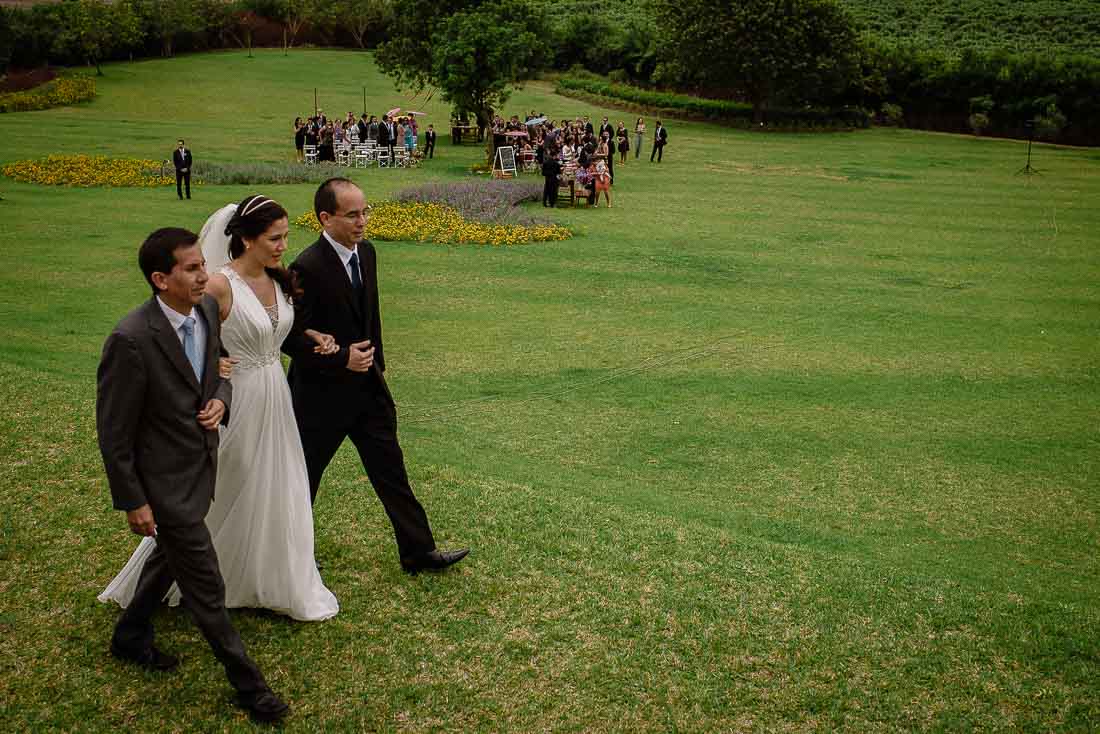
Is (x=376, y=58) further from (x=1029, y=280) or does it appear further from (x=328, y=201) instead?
(x=328, y=201)

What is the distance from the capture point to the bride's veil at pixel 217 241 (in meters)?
5.75

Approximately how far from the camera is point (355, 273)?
248 inches

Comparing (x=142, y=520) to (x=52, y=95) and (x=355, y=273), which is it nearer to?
(x=355, y=273)

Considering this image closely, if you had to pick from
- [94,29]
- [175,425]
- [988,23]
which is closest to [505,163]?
[175,425]

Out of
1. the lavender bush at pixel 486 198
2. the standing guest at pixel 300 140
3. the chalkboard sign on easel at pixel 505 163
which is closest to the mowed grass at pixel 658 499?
the lavender bush at pixel 486 198

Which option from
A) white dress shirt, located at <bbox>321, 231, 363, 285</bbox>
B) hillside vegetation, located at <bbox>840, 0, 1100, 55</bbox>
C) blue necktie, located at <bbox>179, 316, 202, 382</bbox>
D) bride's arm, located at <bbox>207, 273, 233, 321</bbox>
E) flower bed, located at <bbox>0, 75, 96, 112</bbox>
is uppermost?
hillside vegetation, located at <bbox>840, 0, 1100, 55</bbox>

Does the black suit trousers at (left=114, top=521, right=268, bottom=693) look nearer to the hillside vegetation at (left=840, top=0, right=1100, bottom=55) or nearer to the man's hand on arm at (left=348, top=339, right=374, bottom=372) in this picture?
the man's hand on arm at (left=348, top=339, right=374, bottom=372)

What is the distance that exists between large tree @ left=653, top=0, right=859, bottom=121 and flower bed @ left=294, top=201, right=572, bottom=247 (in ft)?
124

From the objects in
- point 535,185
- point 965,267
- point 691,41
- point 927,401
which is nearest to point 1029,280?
point 965,267

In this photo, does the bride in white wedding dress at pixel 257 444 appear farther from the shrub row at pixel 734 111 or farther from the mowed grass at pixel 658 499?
the shrub row at pixel 734 111

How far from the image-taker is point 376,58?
146 feet

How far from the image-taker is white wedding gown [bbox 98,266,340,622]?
569cm

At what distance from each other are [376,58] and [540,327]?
32713 mm

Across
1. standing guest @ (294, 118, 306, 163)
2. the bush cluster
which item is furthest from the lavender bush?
standing guest @ (294, 118, 306, 163)
